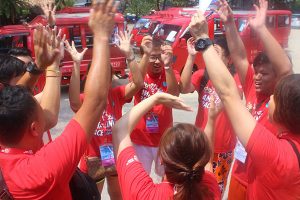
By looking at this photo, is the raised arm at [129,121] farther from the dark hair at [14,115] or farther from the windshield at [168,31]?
the windshield at [168,31]

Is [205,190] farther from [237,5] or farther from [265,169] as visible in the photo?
[237,5]

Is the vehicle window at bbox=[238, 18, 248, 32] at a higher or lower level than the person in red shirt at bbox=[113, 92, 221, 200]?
lower

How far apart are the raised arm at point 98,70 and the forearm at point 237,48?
116 centimetres

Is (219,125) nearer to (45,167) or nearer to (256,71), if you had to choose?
(256,71)

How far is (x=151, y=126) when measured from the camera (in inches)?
135

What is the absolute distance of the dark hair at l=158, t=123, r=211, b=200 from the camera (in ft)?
4.85

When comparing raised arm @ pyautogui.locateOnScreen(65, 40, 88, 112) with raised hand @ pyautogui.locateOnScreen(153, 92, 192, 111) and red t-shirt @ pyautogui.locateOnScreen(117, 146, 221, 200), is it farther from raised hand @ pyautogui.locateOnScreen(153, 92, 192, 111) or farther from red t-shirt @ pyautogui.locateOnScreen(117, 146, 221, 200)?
red t-shirt @ pyautogui.locateOnScreen(117, 146, 221, 200)

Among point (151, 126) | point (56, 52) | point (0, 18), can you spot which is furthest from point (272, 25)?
point (56, 52)

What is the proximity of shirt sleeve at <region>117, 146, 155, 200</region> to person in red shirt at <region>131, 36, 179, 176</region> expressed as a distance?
168cm

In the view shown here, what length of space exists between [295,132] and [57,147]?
104 cm

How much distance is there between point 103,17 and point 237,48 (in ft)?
4.28

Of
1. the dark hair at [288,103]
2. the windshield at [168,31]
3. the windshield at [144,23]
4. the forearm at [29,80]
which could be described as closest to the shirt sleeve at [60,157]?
the dark hair at [288,103]

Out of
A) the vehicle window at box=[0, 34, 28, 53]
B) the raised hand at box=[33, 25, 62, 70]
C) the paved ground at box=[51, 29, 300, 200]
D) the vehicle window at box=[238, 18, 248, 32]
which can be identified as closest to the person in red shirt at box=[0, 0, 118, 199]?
the raised hand at box=[33, 25, 62, 70]

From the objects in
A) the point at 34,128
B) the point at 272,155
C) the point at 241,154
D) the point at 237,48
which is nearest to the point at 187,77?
the point at 237,48
